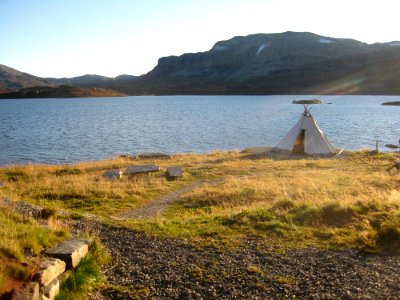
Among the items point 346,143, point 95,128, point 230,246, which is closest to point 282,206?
point 230,246

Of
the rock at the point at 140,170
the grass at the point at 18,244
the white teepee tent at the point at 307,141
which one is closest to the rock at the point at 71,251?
the grass at the point at 18,244

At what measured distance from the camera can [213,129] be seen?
76.9 m

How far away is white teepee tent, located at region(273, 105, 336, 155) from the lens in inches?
1448

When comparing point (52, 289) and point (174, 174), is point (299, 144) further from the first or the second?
point (52, 289)

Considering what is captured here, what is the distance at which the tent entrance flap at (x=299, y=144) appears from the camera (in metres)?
37.7

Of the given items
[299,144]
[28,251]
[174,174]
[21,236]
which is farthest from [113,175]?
[299,144]

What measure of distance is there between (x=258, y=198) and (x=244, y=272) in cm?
1025

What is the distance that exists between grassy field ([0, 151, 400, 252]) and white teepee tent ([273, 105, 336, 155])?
244 cm

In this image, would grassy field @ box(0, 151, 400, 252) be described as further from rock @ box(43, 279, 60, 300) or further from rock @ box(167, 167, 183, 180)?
rock @ box(43, 279, 60, 300)

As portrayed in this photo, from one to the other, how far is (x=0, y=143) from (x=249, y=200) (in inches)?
2094

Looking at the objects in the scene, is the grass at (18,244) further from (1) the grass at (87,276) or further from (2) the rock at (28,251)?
(1) the grass at (87,276)

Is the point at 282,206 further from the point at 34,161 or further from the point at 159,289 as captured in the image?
the point at 34,161

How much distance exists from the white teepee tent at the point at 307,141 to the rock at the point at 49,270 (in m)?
31.6

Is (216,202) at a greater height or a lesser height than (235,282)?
lesser
